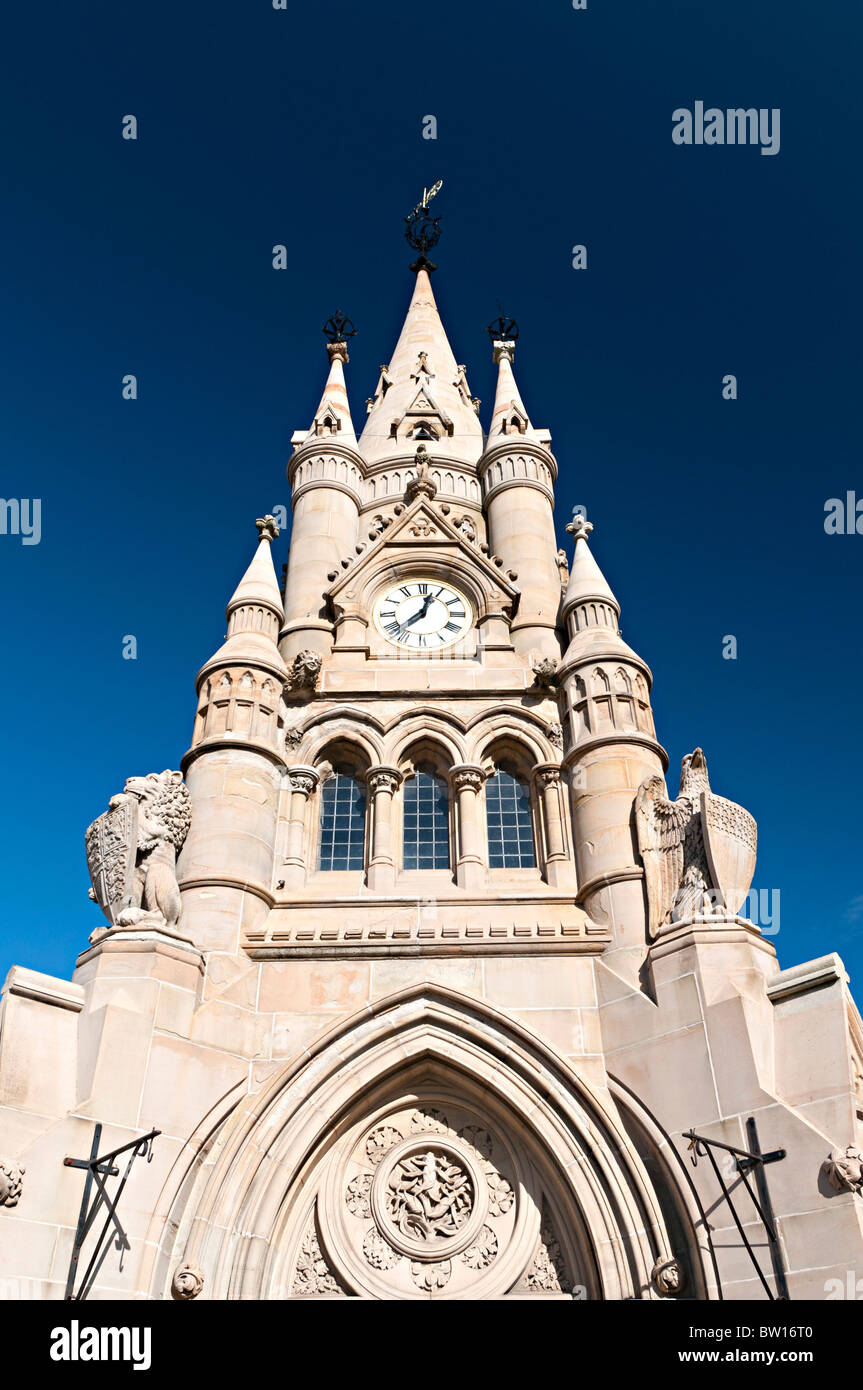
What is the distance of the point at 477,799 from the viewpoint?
19219 mm

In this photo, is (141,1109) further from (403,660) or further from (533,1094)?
(403,660)

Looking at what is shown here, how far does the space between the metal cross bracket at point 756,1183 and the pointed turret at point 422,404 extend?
1928 cm

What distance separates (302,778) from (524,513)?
30.1 ft

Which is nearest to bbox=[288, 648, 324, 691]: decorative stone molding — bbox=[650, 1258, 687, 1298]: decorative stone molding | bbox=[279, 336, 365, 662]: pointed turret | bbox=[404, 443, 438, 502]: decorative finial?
bbox=[279, 336, 365, 662]: pointed turret

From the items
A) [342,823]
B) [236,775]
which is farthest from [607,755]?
[236,775]

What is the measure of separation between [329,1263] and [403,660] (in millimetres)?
10814

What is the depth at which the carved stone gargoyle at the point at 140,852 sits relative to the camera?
15.5 metres

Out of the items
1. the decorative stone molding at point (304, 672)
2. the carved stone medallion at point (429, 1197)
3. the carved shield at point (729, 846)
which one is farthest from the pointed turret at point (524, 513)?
the carved stone medallion at point (429, 1197)

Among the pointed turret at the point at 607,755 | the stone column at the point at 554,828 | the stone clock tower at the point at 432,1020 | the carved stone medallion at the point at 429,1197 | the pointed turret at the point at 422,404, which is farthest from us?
the pointed turret at the point at 422,404

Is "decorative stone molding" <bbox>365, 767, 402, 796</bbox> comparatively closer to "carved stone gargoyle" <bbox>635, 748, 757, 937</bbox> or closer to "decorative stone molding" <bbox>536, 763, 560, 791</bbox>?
"decorative stone molding" <bbox>536, 763, 560, 791</bbox>

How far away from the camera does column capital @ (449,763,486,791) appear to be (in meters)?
19.3

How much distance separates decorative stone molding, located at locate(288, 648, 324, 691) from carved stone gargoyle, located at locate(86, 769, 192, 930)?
13.3 ft

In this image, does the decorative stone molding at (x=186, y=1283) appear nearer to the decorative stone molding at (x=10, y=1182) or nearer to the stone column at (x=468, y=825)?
the decorative stone molding at (x=10, y=1182)

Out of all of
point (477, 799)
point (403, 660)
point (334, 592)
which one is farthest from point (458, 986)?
point (334, 592)
